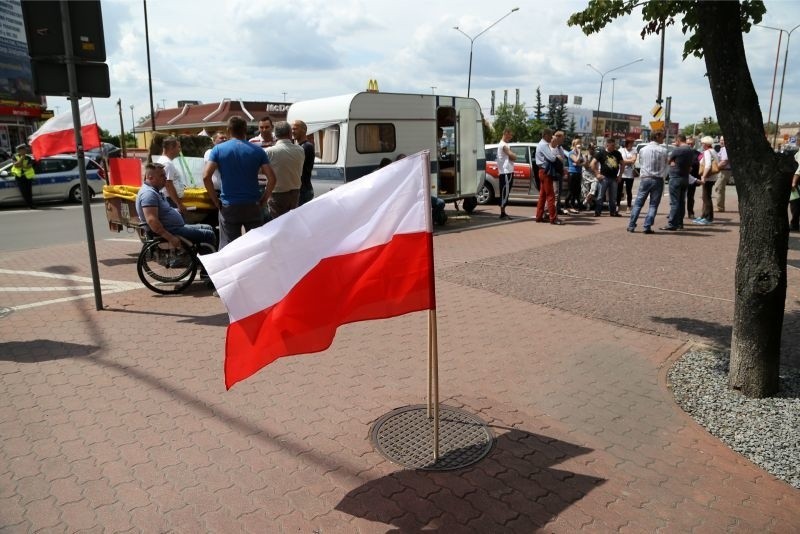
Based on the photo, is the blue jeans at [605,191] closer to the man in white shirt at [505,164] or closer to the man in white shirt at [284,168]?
the man in white shirt at [505,164]

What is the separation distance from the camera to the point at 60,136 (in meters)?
9.16

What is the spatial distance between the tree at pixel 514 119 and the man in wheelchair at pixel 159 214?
61344 mm

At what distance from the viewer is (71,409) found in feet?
13.9

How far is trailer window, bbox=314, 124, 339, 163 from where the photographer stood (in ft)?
40.0

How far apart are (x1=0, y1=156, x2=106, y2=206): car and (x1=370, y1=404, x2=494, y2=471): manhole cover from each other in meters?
17.2

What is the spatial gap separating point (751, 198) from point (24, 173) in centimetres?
1998

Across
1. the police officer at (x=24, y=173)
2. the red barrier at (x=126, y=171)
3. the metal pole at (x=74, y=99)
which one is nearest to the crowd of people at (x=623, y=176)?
the red barrier at (x=126, y=171)

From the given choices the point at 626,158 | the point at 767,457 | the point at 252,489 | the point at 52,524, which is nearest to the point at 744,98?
the point at 767,457

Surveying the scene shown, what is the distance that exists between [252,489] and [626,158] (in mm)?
14288

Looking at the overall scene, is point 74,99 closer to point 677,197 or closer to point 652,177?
point 652,177

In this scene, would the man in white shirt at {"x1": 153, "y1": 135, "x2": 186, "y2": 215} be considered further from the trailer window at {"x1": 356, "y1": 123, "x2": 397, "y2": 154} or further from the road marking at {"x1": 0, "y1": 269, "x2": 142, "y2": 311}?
the trailer window at {"x1": 356, "y1": 123, "x2": 397, "y2": 154}

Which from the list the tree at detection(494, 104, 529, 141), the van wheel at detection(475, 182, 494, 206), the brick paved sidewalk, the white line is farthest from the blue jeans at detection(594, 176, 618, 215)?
the tree at detection(494, 104, 529, 141)

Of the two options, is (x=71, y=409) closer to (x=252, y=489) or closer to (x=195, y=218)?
(x=252, y=489)

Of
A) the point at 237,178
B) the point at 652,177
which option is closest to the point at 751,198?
the point at 237,178
